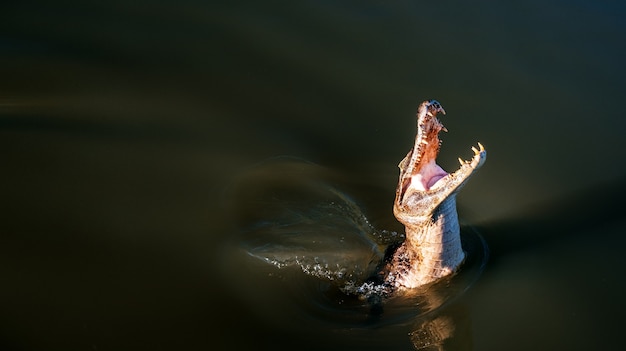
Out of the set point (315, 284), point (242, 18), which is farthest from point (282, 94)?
point (315, 284)

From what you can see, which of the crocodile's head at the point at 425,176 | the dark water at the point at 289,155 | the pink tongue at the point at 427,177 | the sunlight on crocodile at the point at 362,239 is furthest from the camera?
the pink tongue at the point at 427,177

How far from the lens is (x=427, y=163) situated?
4402 millimetres

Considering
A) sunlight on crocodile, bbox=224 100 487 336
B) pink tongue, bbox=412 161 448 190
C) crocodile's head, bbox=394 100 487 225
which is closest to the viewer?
crocodile's head, bbox=394 100 487 225

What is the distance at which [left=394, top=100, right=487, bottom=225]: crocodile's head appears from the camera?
4.08 metres

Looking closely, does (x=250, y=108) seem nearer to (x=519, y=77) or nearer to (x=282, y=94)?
(x=282, y=94)

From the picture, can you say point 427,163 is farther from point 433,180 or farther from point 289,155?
point 289,155

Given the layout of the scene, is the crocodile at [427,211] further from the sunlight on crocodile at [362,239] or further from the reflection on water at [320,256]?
the reflection on water at [320,256]

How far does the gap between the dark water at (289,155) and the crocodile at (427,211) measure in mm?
186

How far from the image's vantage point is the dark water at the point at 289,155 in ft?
12.9

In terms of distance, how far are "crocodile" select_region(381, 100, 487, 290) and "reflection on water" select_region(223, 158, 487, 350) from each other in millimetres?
118

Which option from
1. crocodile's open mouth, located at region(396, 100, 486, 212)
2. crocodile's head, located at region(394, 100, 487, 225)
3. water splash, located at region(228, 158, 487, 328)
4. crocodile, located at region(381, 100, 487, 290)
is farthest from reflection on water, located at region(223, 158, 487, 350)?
crocodile's open mouth, located at region(396, 100, 486, 212)

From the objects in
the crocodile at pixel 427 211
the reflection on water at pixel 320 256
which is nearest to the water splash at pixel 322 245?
the reflection on water at pixel 320 256

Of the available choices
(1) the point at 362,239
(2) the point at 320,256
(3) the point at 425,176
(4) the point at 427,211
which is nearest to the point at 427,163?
(3) the point at 425,176

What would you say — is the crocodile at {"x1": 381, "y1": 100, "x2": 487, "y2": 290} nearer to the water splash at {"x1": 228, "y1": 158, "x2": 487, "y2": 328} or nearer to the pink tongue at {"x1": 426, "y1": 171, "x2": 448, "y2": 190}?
the pink tongue at {"x1": 426, "y1": 171, "x2": 448, "y2": 190}
